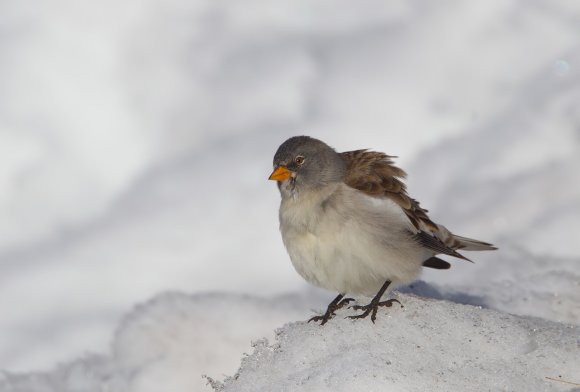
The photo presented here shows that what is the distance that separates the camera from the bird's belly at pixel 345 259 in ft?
15.8

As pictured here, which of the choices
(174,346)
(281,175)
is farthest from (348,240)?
(174,346)

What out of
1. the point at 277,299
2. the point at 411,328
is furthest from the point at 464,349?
the point at 277,299

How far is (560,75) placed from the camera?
8328mm

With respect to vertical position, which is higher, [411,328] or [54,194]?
[54,194]

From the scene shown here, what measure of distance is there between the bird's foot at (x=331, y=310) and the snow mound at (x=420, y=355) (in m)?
0.09

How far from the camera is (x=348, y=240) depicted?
4.80m

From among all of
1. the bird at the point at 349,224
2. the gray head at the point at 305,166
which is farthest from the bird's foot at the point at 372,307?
the gray head at the point at 305,166

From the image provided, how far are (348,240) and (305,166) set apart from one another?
0.58m

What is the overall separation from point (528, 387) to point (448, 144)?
4.04 m

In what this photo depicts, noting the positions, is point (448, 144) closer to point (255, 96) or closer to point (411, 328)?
point (255, 96)

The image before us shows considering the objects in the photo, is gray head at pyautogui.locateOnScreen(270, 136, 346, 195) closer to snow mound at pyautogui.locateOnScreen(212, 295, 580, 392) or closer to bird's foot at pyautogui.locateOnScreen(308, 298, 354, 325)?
bird's foot at pyautogui.locateOnScreen(308, 298, 354, 325)

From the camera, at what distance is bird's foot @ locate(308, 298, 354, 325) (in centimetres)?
488

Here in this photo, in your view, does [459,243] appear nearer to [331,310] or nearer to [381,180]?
[381,180]

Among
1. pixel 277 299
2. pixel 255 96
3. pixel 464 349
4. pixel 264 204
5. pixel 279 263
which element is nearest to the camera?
pixel 464 349
